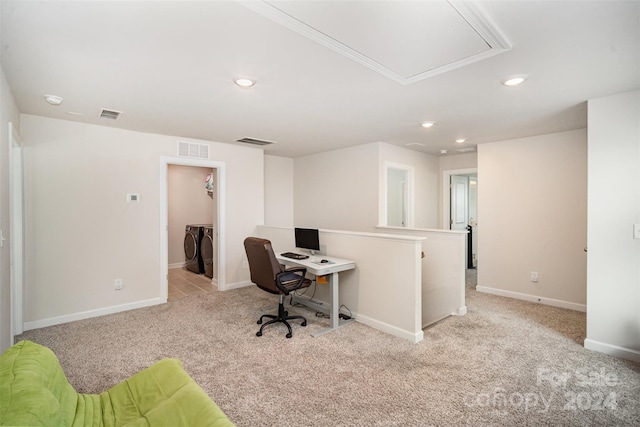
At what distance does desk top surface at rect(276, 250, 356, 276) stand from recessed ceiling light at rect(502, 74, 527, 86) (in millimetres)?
2294

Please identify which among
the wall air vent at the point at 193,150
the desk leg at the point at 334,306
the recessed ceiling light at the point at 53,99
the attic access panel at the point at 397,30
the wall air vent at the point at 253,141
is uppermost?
the wall air vent at the point at 253,141

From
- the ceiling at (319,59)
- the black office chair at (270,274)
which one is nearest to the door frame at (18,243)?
the ceiling at (319,59)

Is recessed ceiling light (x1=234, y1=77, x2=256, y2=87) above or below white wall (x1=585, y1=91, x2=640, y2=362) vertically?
above

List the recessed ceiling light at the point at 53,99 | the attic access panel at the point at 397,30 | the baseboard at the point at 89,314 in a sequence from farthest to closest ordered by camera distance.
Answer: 1. the baseboard at the point at 89,314
2. the recessed ceiling light at the point at 53,99
3. the attic access panel at the point at 397,30

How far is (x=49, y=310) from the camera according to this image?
362 centimetres

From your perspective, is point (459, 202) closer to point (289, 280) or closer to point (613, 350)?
point (613, 350)

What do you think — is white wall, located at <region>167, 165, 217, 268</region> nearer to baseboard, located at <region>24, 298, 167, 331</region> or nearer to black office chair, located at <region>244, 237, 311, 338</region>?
baseboard, located at <region>24, 298, 167, 331</region>

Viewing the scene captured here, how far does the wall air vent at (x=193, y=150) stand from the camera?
4.58 m

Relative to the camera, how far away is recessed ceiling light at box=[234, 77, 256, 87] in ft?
8.13

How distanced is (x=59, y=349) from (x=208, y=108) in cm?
276

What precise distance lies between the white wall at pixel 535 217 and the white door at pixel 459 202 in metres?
1.33

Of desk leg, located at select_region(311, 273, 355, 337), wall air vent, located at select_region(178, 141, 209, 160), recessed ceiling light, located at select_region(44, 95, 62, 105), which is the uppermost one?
recessed ceiling light, located at select_region(44, 95, 62, 105)

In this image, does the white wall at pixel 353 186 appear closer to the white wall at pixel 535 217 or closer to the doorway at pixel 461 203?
the doorway at pixel 461 203

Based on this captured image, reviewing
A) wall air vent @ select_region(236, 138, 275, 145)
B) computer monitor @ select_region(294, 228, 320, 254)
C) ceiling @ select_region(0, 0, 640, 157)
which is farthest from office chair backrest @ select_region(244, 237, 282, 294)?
wall air vent @ select_region(236, 138, 275, 145)
